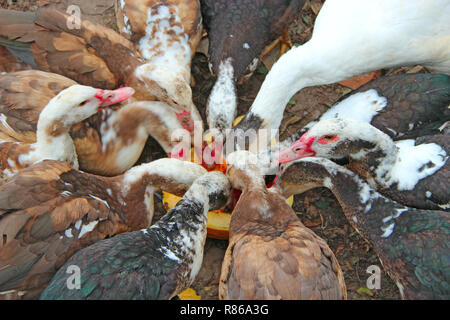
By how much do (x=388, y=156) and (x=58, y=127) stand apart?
2.19 metres

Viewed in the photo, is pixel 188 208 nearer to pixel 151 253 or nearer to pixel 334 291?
pixel 151 253

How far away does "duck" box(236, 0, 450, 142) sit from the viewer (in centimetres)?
305

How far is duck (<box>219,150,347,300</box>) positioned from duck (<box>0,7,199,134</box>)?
1042 mm

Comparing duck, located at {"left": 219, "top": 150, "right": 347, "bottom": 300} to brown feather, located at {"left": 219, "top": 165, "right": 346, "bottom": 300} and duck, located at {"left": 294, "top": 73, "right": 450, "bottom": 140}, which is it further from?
duck, located at {"left": 294, "top": 73, "right": 450, "bottom": 140}

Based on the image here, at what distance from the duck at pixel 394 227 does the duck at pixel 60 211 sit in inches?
33.7

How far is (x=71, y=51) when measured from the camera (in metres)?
3.16

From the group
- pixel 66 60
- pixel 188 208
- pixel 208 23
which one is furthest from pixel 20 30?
pixel 188 208

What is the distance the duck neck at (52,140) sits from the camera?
2.74m

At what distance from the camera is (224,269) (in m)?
2.46

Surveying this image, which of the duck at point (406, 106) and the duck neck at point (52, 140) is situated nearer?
the duck neck at point (52, 140)

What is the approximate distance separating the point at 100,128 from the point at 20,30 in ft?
3.08

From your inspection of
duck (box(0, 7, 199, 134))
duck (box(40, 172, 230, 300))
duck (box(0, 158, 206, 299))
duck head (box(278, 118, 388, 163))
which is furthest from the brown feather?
duck (box(0, 7, 199, 134))

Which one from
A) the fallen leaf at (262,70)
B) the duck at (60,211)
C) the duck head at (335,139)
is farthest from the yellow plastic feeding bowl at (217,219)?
the fallen leaf at (262,70)

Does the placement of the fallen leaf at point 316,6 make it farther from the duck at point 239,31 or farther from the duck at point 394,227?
the duck at point 394,227
